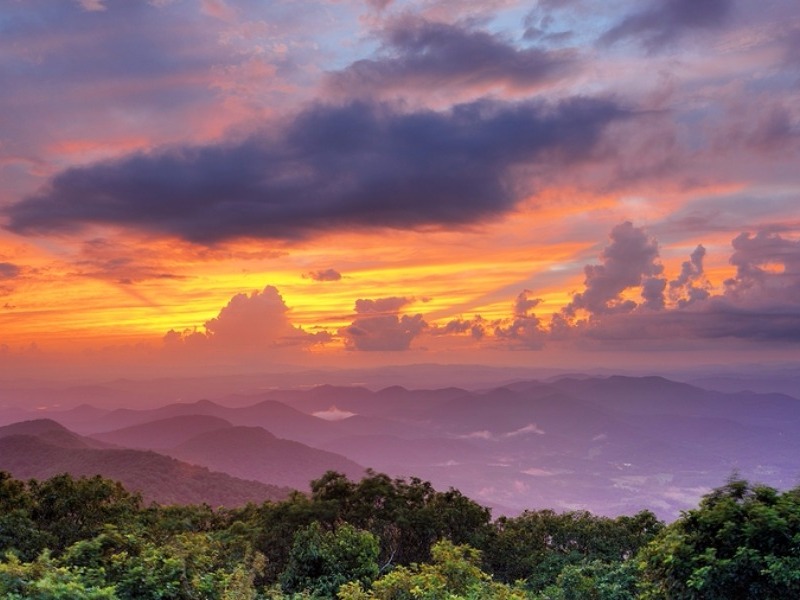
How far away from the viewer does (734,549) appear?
13.4m

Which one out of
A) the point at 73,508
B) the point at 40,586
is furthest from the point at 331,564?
the point at 73,508

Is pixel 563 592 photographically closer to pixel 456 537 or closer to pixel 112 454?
pixel 456 537

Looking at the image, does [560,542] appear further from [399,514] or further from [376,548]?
[376,548]

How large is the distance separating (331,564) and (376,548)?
1.93m

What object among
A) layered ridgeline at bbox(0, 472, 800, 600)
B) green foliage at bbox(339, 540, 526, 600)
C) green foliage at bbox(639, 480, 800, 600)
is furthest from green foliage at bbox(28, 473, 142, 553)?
green foliage at bbox(639, 480, 800, 600)

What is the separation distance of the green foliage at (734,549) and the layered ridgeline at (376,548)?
0.10 feet

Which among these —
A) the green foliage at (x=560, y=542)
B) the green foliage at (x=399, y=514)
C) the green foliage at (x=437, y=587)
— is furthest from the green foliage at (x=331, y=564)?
the green foliage at (x=560, y=542)

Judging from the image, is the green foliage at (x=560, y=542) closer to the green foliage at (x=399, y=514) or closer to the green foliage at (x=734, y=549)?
the green foliage at (x=399, y=514)

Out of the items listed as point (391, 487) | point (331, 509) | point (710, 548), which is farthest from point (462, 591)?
point (391, 487)

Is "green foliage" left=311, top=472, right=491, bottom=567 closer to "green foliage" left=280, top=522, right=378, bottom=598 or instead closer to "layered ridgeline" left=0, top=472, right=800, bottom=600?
"layered ridgeline" left=0, top=472, right=800, bottom=600

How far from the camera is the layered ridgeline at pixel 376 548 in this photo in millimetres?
12188

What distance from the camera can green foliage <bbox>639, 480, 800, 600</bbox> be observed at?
12734 millimetres

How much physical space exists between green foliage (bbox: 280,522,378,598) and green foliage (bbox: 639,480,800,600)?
998cm

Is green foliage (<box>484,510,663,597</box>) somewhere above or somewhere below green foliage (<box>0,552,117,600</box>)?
below
